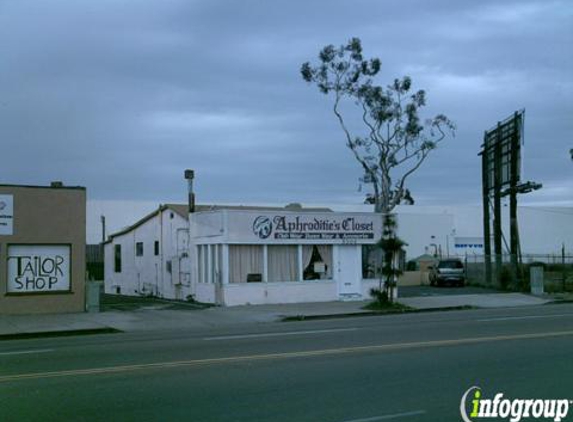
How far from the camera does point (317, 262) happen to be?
29484mm

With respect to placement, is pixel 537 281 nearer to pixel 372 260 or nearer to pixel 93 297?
pixel 372 260

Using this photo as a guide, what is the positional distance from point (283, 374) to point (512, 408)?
11.6 feet

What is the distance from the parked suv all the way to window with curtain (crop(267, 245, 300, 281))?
15770mm

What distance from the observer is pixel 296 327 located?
19.2 meters

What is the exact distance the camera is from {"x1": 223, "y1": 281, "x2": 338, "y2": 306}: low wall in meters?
27.4

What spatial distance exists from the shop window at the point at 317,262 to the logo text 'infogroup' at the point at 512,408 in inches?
791

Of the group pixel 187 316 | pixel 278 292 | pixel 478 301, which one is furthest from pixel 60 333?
pixel 478 301

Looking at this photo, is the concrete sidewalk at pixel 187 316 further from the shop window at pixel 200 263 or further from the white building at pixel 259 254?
the shop window at pixel 200 263

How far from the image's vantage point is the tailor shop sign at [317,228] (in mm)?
28328

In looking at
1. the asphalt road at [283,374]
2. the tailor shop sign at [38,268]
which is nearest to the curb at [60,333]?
the asphalt road at [283,374]

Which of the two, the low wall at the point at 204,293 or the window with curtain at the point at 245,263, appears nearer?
the window with curtain at the point at 245,263

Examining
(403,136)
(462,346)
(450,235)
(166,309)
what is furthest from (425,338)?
(450,235)

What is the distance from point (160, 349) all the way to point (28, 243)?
1136cm

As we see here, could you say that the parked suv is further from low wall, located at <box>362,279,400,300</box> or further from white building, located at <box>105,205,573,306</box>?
low wall, located at <box>362,279,400,300</box>
